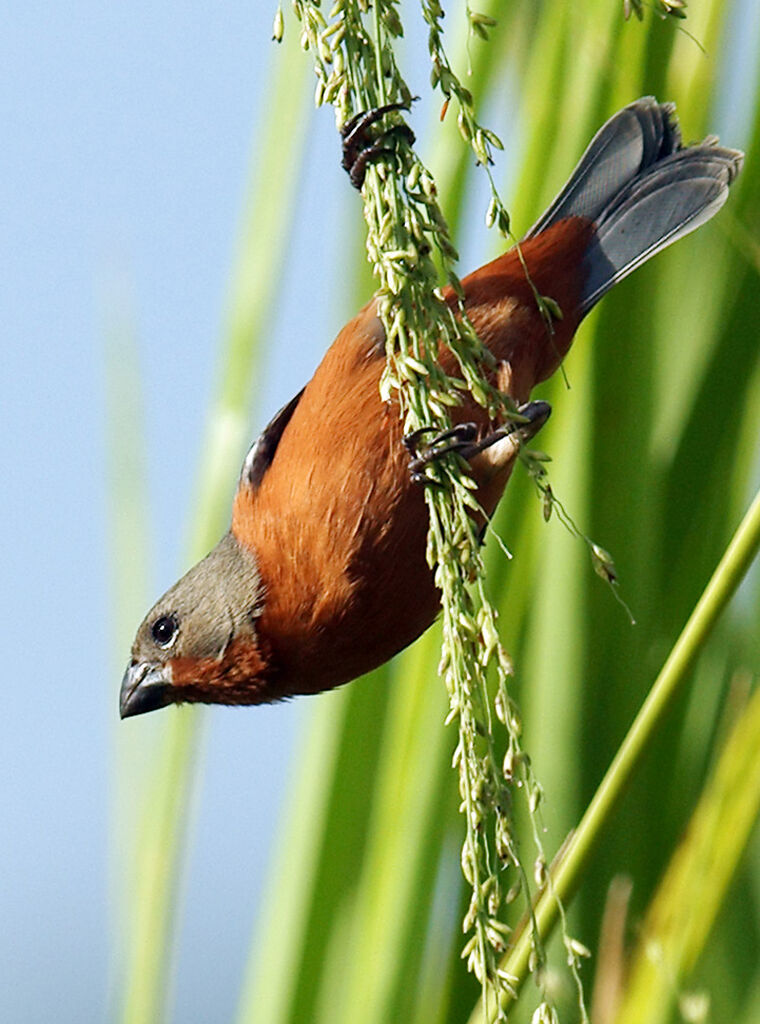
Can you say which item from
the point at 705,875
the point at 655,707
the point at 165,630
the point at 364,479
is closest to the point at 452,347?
the point at 655,707

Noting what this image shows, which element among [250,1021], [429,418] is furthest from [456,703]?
[250,1021]

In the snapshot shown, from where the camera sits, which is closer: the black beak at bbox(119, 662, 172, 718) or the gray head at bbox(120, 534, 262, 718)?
the gray head at bbox(120, 534, 262, 718)

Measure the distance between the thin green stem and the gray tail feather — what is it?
721 mm

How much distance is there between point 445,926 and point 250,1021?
0.88ft

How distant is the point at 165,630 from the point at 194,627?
107 millimetres

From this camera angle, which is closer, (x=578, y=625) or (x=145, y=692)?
(x=578, y=625)

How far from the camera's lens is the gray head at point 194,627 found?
199 cm

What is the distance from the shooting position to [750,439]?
5.51 ft

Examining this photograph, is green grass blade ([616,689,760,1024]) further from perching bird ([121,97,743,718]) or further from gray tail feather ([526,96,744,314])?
gray tail feather ([526,96,744,314])

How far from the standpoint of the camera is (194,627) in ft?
6.79

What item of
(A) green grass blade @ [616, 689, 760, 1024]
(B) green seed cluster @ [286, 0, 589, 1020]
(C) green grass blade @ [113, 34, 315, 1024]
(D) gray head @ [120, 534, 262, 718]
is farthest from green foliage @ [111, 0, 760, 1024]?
(B) green seed cluster @ [286, 0, 589, 1020]

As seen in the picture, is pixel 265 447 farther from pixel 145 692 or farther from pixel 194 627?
pixel 145 692

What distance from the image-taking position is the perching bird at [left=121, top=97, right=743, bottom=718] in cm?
179

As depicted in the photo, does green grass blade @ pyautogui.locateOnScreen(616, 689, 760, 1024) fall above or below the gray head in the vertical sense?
below
